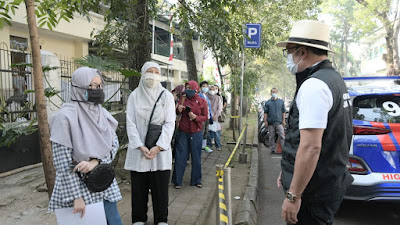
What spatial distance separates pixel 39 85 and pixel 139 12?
149 inches

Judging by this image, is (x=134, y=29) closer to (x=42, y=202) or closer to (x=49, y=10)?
(x=49, y=10)

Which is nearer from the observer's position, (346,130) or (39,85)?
(346,130)

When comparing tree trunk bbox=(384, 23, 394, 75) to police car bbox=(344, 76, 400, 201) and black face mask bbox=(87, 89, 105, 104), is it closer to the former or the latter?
police car bbox=(344, 76, 400, 201)

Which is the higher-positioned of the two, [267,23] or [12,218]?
[267,23]

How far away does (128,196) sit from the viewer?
4.90m

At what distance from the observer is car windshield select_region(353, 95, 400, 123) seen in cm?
417

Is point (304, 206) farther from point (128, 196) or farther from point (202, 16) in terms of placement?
point (202, 16)

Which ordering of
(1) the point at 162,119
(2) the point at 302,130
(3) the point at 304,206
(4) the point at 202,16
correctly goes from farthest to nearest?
1. (4) the point at 202,16
2. (1) the point at 162,119
3. (3) the point at 304,206
4. (2) the point at 302,130

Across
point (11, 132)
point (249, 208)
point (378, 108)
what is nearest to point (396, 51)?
point (378, 108)

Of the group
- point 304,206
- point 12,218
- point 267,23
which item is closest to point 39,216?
point 12,218

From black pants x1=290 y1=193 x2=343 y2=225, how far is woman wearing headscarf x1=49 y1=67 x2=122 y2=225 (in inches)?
54.1

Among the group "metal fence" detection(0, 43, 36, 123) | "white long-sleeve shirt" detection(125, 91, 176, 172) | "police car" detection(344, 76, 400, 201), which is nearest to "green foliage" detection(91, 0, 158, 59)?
"metal fence" detection(0, 43, 36, 123)

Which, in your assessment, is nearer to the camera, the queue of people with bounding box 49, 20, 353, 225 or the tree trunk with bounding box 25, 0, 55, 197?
the queue of people with bounding box 49, 20, 353, 225

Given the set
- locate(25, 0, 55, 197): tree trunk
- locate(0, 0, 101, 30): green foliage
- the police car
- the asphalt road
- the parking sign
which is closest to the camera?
locate(25, 0, 55, 197): tree trunk
